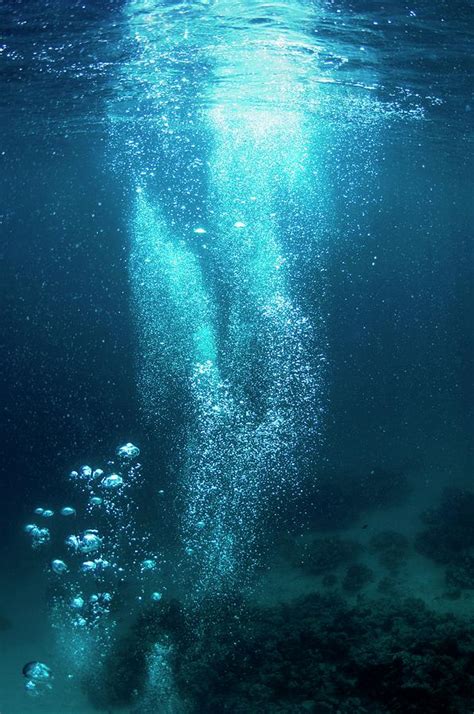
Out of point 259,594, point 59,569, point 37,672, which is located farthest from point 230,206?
point 37,672

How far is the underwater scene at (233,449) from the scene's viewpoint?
942 centimetres

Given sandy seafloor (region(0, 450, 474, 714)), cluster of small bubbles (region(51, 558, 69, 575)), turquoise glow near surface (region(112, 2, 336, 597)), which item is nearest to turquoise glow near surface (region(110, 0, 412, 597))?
turquoise glow near surface (region(112, 2, 336, 597))

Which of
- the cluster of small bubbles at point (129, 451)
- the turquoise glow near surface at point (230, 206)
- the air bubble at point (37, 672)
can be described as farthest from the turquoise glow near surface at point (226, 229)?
the air bubble at point (37, 672)

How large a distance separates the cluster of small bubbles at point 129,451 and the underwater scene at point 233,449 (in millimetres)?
587

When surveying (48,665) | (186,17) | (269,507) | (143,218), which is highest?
(143,218)

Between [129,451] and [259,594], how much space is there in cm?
1786

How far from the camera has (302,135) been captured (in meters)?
25.9

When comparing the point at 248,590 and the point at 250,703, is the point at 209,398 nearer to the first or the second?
the point at 248,590

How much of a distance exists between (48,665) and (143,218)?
270 ft

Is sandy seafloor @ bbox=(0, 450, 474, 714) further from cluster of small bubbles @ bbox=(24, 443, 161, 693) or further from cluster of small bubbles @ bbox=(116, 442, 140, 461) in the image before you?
cluster of small bubbles @ bbox=(116, 442, 140, 461)

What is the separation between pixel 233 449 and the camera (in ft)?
103

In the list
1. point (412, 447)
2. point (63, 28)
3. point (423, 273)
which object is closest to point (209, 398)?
point (412, 447)

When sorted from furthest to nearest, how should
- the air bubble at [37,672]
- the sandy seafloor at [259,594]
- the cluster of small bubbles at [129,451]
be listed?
1. the cluster of small bubbles at [129,451]
2. the air bubble at [37,672]
3. the sandy seafloor at [259,594]

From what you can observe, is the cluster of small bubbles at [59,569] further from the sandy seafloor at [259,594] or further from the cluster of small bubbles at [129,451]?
the cluster of small bubbles at [129,451]
